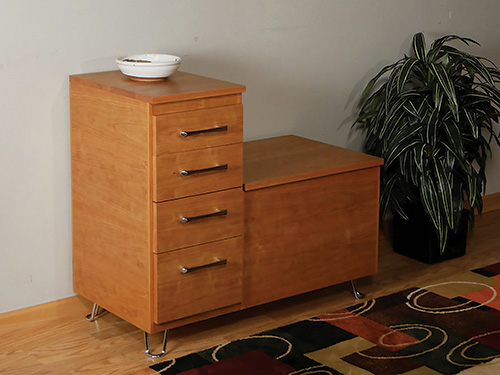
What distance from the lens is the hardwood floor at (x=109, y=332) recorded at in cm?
251

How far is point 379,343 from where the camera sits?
8.70ft

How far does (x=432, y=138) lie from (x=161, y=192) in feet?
4.31

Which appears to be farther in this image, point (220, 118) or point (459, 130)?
point (459, 130)

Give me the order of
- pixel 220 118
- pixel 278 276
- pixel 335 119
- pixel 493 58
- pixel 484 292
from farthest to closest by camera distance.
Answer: pixel 493 58, pixel 335 119, pixel 484 292, pixel 278 276, pixel 220 118

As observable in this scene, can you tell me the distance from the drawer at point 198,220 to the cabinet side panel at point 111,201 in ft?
0.15

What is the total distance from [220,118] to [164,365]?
32.3 inches

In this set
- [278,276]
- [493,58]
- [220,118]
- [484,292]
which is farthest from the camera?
[493,58]

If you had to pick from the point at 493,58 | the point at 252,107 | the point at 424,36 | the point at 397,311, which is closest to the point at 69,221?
the point at 252,107

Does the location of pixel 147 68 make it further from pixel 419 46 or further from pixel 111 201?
pixel 419 46

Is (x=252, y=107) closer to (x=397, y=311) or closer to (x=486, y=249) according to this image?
(x=397, y=311)

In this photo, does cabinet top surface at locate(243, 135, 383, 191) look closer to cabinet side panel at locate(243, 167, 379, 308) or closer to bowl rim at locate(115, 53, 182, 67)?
cabinet side panel at locate(243, 167, 379, 308)

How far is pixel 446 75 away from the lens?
10.3 ft

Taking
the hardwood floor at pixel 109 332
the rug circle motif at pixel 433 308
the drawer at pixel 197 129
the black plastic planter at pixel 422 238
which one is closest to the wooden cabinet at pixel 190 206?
the drawer at pixel 197 129

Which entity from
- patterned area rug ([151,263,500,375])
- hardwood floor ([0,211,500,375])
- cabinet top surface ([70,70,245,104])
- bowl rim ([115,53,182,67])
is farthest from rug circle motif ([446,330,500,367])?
bowl rim ([115,53,182,67])
